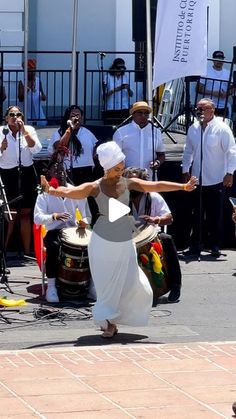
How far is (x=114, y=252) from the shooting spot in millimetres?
9219

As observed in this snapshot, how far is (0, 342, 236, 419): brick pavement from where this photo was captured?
7203mm

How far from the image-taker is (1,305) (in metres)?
10.6

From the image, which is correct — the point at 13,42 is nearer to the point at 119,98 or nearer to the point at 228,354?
the point at 119,98

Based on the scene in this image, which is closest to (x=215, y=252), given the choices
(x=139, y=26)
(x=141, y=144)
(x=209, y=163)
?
(x=209, y=163)

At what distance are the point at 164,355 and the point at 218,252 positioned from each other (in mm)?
4886

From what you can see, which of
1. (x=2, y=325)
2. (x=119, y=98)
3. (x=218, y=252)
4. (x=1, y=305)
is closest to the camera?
(x=2, y=325)

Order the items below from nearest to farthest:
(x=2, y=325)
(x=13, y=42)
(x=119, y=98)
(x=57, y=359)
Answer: (x=57, y=359), (x=2, y=325), (x=119, y=98), (x=13, y=42)

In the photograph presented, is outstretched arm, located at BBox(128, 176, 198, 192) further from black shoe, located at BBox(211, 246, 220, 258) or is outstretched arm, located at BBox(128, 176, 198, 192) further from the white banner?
the white banner

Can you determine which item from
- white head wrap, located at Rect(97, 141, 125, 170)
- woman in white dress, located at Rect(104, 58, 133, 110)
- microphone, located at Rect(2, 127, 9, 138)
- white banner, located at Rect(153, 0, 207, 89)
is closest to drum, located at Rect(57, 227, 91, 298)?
white head wrap, located at Rect(97, 141, 125, 170)

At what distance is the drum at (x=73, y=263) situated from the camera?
428 inches

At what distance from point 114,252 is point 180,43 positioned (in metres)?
5.51

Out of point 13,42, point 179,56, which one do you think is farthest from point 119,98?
point 179,56

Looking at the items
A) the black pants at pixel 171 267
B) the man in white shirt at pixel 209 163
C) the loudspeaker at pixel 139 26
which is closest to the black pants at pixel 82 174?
the man in white shirt at pixel 209 163

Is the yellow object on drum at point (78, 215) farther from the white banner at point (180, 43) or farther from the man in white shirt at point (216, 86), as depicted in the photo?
the man in white shirt at point (216, 86)
